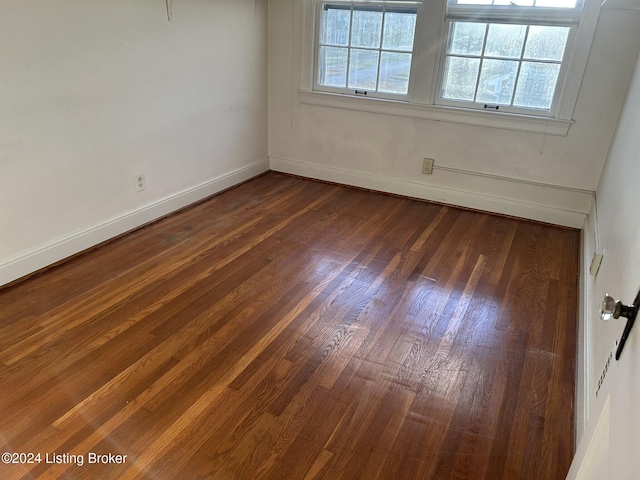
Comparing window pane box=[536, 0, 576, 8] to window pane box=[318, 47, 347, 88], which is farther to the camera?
window pane box=[318, 47, 347, 88]

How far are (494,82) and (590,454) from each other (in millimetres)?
2927

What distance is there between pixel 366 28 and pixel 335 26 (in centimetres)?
28

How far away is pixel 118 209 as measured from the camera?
2986mm

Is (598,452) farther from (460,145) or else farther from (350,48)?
(350,48)

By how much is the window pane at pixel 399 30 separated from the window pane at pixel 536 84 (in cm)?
86

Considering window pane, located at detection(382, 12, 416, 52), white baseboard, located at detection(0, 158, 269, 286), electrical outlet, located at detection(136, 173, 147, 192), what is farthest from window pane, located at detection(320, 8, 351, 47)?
electrical outlet, located at detection(136, 173, 147, 192)

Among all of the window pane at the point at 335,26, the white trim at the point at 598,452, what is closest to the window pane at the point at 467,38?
the window pane at the point at 335,26

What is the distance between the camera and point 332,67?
3.93 meters

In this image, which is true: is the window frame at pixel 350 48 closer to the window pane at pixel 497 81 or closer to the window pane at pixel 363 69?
the window pane at pixel 363 69

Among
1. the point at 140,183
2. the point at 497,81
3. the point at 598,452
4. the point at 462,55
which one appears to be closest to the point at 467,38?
the point at 462,55

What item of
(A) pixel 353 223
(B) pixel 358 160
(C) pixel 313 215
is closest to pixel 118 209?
(C) pixel 313 215

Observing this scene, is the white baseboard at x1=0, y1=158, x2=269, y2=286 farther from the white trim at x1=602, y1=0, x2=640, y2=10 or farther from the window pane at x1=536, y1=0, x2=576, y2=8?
the white trim at x1=602, y1=0, x2=640, y2=10

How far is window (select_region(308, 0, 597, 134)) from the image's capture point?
312 cm

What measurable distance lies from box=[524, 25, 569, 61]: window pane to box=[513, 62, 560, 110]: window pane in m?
0.06
